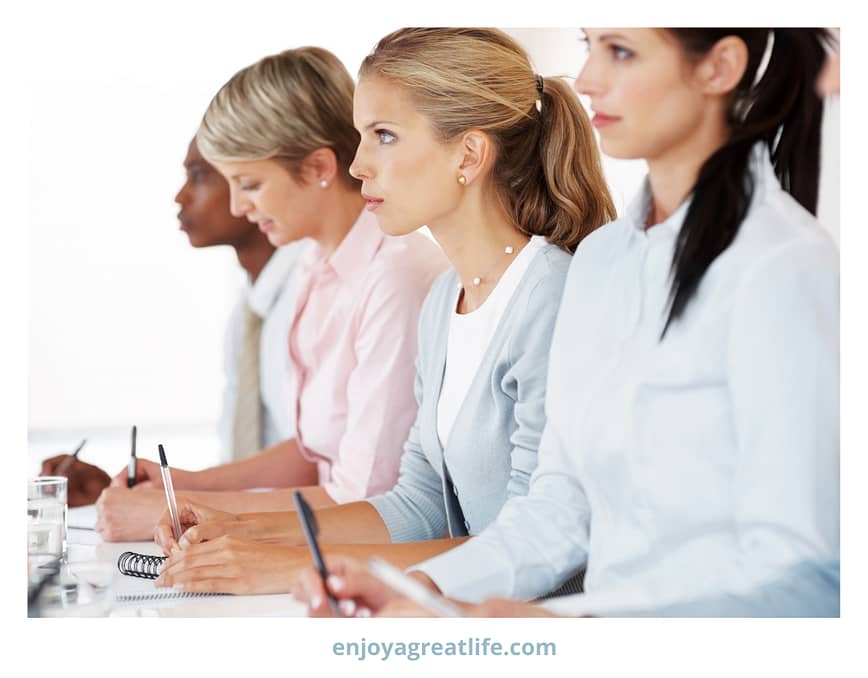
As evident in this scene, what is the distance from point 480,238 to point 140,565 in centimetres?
74

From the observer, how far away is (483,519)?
1.70 m

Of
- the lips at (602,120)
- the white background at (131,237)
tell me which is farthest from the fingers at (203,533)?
the lips at (602,120)

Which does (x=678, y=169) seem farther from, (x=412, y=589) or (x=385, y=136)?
(x=412, y=589)

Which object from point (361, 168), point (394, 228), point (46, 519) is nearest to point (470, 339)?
point (394, 228)

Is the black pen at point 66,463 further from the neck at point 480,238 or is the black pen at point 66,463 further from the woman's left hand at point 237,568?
the neck at point 480,238

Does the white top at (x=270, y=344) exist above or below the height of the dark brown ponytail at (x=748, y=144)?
below

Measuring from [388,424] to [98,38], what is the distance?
0.81 m

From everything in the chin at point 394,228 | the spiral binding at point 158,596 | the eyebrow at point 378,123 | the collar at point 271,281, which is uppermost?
the eyebrow at point 378,123

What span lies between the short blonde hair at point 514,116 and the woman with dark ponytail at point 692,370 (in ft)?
0.37

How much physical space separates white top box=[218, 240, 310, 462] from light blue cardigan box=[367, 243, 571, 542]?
625 mm

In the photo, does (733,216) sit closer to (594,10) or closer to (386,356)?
(594,10)

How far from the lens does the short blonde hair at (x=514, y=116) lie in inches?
64.4
